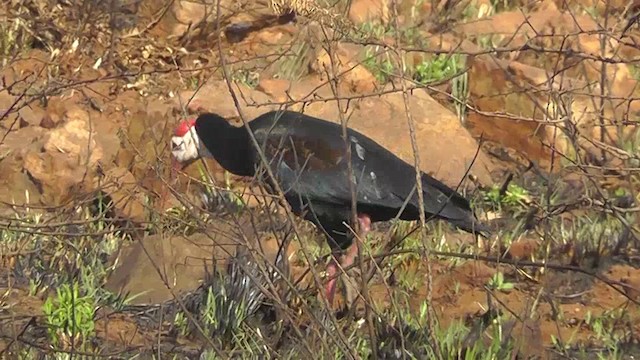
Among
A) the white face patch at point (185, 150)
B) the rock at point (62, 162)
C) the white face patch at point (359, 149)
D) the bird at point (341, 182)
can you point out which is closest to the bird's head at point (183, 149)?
the white face patch at point (185, 150)

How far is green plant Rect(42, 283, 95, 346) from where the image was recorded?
4.97 m

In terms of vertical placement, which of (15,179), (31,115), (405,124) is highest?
(405,124)

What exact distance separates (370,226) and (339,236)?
14.3 inches

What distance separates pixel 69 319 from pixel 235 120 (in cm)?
341

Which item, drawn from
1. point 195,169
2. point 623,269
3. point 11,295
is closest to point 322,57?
point 195,169

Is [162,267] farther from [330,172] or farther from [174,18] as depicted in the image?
[174,18]

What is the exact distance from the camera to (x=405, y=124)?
8648mm

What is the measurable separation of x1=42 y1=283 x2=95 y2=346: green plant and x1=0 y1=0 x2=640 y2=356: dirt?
4.3 inches

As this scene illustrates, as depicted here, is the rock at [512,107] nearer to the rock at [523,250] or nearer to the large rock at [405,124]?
the large rock at [405,124]

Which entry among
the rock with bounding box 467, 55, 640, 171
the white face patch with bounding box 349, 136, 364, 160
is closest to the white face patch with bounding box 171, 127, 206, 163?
the white face patch with bounding box 349, 136, 364, 160

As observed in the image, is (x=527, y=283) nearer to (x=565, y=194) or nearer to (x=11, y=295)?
(x=565, y=194)

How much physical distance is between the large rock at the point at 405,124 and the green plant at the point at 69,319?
10.8 feet

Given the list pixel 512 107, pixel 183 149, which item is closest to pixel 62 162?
pixel 183 149

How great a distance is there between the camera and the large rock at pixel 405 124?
839cm
